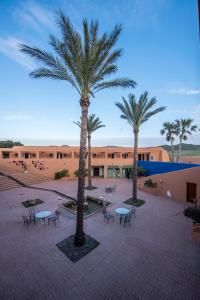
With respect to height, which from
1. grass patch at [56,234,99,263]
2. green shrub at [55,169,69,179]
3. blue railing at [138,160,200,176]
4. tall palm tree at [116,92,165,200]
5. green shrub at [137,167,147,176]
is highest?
tall palm tree at [116,92,165,200]

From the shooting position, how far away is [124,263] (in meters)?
6.88

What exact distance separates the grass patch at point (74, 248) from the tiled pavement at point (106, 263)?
262mm

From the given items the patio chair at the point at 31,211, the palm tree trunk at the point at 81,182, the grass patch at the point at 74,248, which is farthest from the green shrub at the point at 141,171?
the palm tree trunk at the point at 81,182

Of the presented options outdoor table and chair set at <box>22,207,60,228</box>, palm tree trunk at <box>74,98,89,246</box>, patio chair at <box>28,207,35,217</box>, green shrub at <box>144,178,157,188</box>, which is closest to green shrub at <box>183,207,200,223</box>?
green shrub at <box>144,178,157,188</box>

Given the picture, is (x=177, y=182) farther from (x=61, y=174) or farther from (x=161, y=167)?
(x=61, y=174)

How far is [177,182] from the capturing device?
16234 mm

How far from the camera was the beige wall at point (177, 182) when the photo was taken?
48.6ft

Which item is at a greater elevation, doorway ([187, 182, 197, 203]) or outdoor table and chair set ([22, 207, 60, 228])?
doorway ([187, 182, 197, 203])

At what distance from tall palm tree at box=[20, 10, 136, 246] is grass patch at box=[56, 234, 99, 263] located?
0.34 m

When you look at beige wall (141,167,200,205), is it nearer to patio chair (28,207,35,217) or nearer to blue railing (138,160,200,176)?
blue railing (138,160,200,176)

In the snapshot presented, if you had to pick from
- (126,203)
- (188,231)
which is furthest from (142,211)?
(188,231)

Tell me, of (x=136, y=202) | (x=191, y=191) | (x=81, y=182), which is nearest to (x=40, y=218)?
(x=81, y=182)

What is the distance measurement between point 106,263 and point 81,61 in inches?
428

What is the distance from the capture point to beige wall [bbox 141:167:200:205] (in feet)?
48.6
